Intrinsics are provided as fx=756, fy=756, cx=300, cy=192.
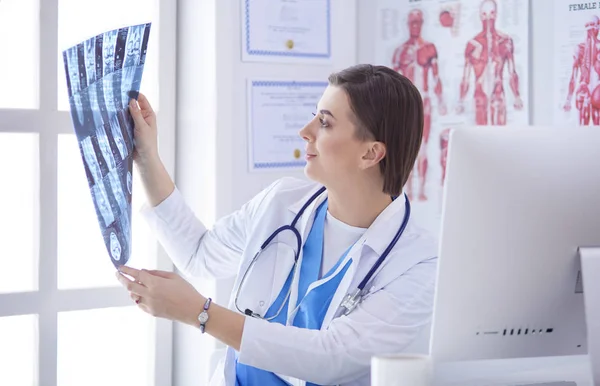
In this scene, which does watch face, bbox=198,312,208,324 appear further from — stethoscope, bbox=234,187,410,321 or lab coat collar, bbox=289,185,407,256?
lab coat collar, bbox=289,185,407,256

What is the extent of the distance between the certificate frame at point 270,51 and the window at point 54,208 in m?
0.24

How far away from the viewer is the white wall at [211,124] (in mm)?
2158

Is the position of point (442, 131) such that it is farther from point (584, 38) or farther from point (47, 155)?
point (47, 155)

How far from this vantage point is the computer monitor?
1191 mm

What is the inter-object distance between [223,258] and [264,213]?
0.21 meters

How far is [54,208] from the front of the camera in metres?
2.09

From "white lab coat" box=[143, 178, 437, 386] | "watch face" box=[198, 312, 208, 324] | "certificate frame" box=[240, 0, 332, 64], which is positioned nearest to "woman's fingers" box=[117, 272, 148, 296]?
"watch face" box=[198, 312, 208, 324]

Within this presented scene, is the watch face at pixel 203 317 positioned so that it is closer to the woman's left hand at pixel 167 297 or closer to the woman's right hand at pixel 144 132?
the woman's left hand at pixel 167 297

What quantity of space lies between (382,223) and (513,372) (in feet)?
1.77

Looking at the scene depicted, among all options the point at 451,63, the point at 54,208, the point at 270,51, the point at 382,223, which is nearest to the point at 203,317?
the point at 382,223

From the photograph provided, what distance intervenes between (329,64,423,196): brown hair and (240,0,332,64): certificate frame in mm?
482

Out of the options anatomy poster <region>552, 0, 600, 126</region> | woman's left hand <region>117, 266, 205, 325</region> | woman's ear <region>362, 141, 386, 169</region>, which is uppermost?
anatomy poster <region>552, 0, 600, 126</region>

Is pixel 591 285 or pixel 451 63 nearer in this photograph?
pixel 591 285

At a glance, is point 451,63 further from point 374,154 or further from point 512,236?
point 512,236
